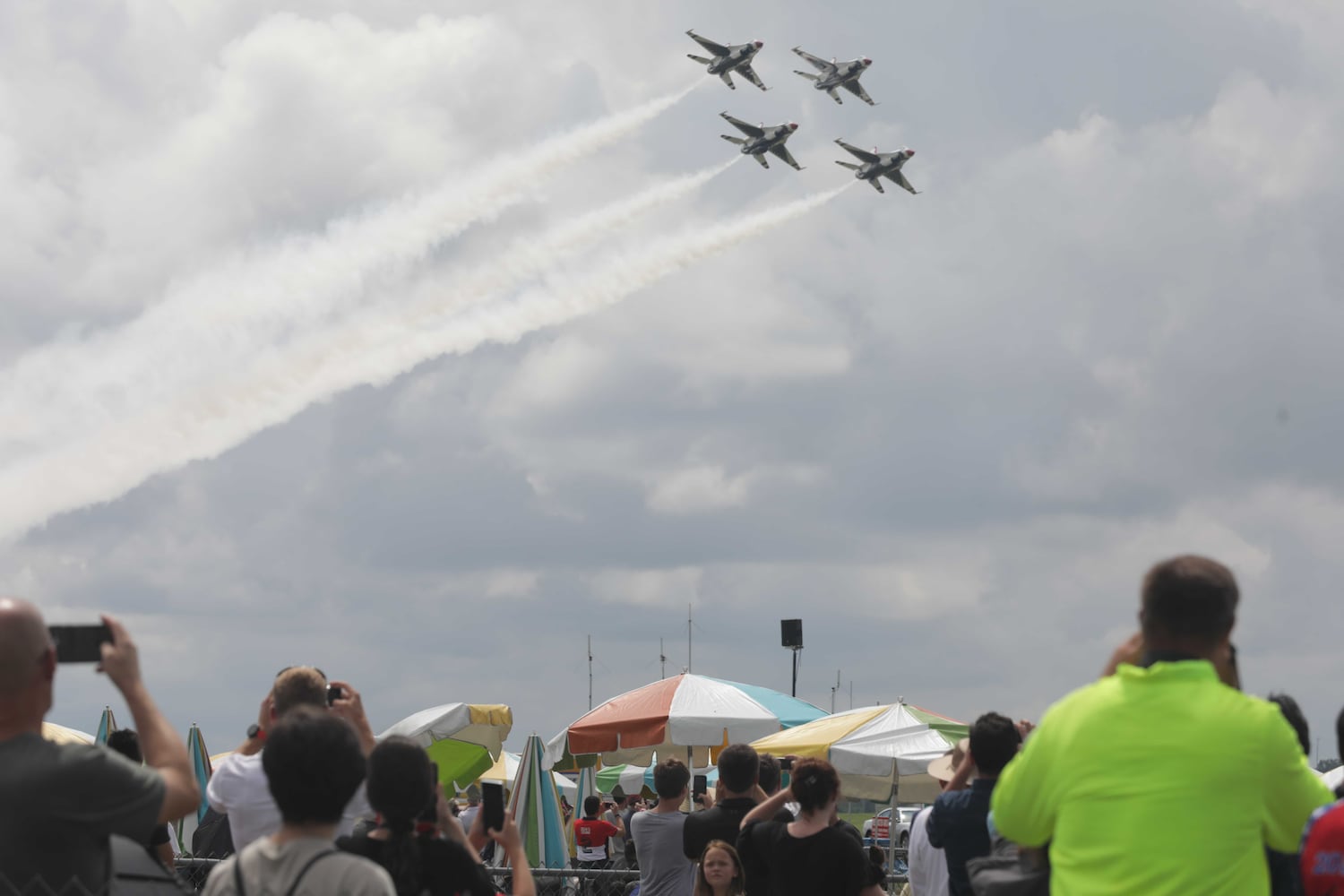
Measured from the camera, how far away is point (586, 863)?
1875 cm

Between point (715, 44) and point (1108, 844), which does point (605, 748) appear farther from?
point (715, 44)

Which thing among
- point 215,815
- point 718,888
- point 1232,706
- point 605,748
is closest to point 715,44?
point 605,748

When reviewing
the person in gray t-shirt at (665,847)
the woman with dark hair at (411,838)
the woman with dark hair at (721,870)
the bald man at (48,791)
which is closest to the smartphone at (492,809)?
the woman with dark hair at (411,838)

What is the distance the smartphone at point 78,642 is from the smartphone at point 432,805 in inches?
45.6

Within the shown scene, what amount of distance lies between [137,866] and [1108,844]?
280 cm

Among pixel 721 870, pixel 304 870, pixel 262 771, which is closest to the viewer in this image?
pixel 304 870

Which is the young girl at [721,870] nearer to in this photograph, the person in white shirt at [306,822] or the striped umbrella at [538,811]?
the person in white shirt at [306,822]

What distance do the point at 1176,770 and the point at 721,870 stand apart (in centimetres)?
404

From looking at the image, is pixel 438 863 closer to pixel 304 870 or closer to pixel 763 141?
pixel 304 870

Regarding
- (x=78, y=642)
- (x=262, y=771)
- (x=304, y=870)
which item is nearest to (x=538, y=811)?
(x=262, y=771)

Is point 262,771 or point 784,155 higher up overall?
point 784,155

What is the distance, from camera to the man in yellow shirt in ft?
12.9

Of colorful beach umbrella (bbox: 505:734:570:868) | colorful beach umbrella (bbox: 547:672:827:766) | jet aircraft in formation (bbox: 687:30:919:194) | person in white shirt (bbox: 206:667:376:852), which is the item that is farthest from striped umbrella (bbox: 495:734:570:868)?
jet aircraft in formation (bbox: 687:30:919:194)

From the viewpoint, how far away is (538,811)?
50.3 feet
